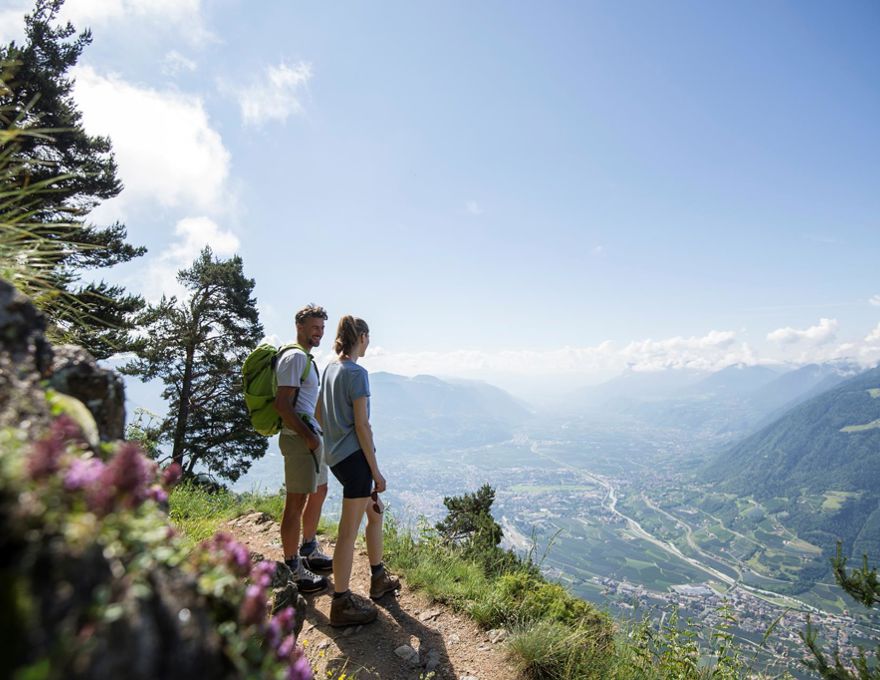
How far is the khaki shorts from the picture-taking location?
450 centimetres

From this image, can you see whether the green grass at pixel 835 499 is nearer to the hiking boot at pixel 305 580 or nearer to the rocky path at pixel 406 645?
the rocky path at pixel 406 645

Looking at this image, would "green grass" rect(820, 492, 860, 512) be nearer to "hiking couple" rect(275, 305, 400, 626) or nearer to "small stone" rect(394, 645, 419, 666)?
"small stone" rect(394, 645, 419, 666)

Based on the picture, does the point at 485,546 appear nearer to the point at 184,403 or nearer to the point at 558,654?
the point at 558,654

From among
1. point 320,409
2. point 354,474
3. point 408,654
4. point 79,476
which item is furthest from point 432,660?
point 79,476

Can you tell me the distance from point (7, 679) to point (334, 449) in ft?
11.3

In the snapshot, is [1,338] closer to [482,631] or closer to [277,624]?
[277,624]

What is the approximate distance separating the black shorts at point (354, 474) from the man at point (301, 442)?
44cm

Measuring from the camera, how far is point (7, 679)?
71 centimetres

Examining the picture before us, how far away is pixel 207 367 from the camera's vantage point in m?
15.7

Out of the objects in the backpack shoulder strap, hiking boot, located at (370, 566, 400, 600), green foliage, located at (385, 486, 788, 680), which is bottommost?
green foliage, located at (385, 486, 788, 680)

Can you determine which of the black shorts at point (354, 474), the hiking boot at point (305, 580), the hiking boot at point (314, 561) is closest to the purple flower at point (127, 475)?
the black shorts at point (354, 474)

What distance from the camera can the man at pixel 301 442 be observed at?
14.1 feet

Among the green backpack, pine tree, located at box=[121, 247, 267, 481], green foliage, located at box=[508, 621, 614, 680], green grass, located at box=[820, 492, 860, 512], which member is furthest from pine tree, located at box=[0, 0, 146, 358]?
green grass, located at box=[820, 492, 860, 512]

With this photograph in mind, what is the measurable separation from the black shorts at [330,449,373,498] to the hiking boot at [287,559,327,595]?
1379 mm
